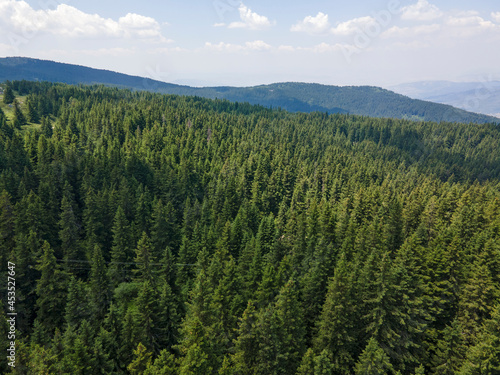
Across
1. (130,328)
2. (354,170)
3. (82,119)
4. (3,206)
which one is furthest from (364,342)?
(82,119)

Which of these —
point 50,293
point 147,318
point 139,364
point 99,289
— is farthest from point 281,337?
point 50,293

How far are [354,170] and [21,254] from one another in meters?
96.2

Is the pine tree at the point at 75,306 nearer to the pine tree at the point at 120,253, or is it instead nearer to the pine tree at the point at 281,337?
the pine tree at the point at 120,253

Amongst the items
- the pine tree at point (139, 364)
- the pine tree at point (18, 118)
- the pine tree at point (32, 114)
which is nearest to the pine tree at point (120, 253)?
the pine tree at point (139, 364)

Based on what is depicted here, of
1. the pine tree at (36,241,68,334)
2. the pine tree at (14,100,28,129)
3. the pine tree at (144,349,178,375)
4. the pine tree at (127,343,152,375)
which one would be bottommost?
the pine tree at (36,241,68,334)

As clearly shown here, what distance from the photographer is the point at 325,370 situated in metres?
21.0

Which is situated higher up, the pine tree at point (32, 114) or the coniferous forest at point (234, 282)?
the pine tree at point (32, 114)

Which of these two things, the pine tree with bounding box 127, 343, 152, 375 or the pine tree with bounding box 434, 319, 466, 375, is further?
the pine tree with bounding box 434, 319, 466, 375

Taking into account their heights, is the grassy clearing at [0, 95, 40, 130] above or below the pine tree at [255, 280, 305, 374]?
above


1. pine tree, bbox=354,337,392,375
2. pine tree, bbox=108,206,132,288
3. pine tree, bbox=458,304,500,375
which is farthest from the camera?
pine tree, bbox=108,206,132,288

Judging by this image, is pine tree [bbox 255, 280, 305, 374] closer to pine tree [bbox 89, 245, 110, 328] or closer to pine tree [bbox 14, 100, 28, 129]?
pine tree [bbox 89, 245, 110, 328]

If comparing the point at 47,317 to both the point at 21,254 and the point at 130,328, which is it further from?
the point at 130,328

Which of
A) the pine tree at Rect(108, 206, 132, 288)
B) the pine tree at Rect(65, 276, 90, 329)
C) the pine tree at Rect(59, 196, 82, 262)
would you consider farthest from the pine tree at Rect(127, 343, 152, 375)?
the pine tree at Rect(59, 196, 82, 262)

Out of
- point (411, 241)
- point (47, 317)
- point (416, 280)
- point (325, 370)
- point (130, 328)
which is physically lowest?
point (47, 317)
